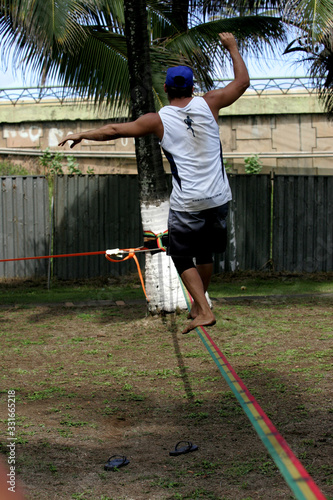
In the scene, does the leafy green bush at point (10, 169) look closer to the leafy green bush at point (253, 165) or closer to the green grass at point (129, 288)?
the green grass at point (129, 288)

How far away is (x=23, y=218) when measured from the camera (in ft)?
39.8

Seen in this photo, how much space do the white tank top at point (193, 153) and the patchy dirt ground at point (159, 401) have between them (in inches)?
68.6

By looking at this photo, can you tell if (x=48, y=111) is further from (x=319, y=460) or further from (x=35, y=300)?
(x=319, y=460)

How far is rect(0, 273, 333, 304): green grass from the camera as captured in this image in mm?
10414

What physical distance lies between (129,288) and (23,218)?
2.68 metres

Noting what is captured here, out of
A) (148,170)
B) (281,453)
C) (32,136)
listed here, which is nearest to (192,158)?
(281,453)

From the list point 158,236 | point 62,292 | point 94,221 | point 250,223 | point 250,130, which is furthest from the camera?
point 250,130

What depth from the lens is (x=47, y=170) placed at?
1661cm

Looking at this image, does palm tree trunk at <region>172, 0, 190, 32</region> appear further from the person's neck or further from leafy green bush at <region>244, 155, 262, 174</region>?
the person's neck

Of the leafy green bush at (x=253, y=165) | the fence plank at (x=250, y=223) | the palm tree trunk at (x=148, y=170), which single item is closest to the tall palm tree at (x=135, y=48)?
the palm tree trunk at (x=148, y=170)

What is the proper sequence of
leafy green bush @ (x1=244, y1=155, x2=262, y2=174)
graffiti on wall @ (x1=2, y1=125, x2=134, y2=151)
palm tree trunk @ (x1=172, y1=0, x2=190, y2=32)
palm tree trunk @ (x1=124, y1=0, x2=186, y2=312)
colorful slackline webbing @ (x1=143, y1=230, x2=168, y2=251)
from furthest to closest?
graffiti on wall @ (x1=2, y1=125, x2=134, y2=151) → leafy green bush @ (x1=244, y1=155, x2=262, y2=174) → palm tree trunk @ (x1=172, y1=0, x2=190, y2=32) → palm tree trunk @ (x1=124, y1=0, x2=186, y2=312) → colorful slackline webbing @ (x1=143, y1=230, x2=168, y2=251)

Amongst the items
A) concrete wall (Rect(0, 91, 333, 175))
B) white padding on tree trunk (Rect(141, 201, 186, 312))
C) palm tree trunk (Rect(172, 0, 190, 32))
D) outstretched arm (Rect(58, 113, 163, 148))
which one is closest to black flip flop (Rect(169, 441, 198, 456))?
outstretched arm (Rect(58, 113, 163, 148))

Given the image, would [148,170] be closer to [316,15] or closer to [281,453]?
[316,15]

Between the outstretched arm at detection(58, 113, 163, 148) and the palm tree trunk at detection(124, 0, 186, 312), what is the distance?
3.73 m
